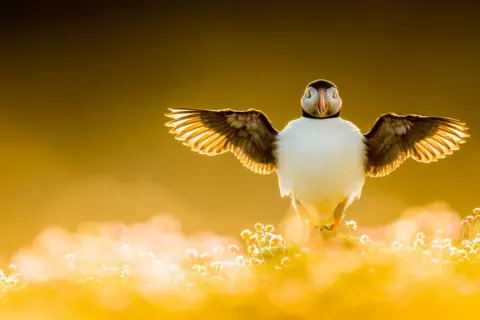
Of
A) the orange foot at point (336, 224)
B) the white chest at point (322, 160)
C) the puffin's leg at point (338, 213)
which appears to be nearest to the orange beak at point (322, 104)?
the white chest at point (322, 160)

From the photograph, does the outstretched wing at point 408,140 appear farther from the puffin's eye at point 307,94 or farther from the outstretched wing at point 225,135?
the outstretched wing at point 225,135

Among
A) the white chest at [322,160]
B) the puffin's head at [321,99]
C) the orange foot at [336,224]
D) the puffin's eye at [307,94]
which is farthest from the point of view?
the orange foot at [336,224]

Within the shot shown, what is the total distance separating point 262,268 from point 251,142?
1.98 m

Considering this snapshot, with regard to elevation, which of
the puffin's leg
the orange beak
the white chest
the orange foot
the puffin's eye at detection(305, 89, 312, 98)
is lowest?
the orange foot

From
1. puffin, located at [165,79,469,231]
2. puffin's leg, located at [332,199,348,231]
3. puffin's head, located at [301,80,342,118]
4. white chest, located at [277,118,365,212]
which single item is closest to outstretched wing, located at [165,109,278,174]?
puffin, located at [165,79,469,231]

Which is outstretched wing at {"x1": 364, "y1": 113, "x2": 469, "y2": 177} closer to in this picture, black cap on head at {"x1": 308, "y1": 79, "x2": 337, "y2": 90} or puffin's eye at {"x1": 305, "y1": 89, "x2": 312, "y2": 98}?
black cap on head at {"x1": 308, "y1": 79, "x2": 337, "y2": 90}

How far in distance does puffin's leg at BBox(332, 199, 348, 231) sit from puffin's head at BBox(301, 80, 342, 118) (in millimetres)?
1029

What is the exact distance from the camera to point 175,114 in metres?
7.14

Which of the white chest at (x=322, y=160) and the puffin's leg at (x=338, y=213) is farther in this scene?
the puffin's leg at (x=338, y=213)

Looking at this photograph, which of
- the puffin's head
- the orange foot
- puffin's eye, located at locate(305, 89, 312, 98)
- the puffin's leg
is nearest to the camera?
the puffin's head

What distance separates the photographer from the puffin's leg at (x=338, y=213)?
267 inches

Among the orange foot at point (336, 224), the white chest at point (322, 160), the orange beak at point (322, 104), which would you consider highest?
the orange beak at point (322, 104)

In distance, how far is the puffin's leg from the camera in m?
6.77

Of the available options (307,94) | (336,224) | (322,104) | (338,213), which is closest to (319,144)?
(322,104)
